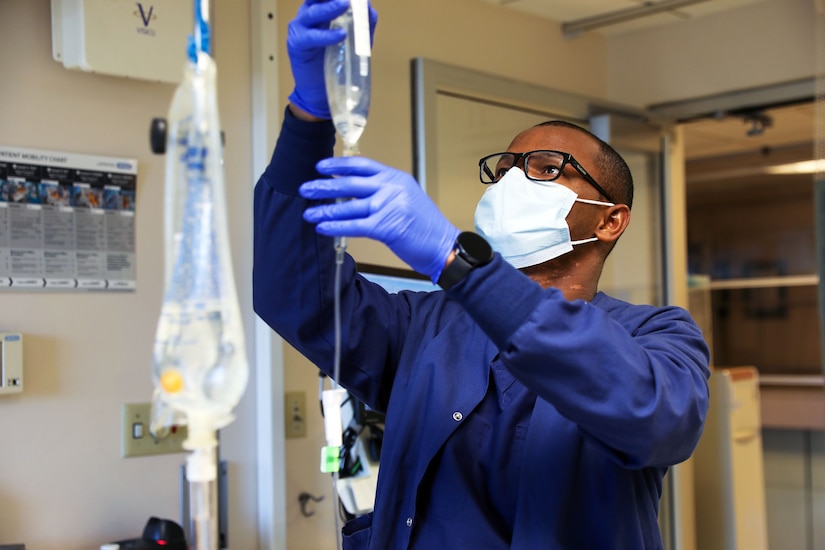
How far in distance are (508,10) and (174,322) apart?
277 centimetres

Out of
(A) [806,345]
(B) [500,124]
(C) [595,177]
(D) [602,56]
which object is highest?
(D) [602,56]

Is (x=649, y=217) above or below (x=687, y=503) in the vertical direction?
above

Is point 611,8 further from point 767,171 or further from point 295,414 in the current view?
point 767,171

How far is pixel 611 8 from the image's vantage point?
10.6 ft

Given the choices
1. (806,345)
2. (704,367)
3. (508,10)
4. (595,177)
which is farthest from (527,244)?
(806,345)

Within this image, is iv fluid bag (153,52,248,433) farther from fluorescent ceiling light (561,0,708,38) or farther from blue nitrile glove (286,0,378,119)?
fluorescent ceiling light (561,0,708,38)

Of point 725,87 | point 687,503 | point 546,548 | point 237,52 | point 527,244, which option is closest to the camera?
point 546,548

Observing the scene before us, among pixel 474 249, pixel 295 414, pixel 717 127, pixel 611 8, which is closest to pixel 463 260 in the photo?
pixel 474 249

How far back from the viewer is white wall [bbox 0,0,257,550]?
1.93m

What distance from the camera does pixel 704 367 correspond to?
1106 millimetres

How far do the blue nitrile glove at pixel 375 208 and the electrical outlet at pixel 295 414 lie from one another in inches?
→ 63.5

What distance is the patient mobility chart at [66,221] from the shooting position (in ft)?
6.32

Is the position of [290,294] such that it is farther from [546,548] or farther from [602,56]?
[602,56]

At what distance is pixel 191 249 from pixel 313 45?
33 centimetres
